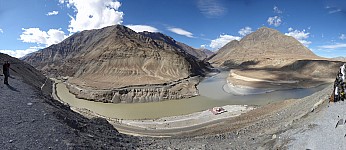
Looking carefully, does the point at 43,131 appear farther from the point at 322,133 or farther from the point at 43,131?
the point at 322,133

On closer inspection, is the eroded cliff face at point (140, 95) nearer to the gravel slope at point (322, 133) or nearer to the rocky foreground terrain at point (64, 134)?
the rocky foreground terrain at point (64, 134)

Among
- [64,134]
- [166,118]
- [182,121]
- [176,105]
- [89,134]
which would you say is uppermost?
[64,134]

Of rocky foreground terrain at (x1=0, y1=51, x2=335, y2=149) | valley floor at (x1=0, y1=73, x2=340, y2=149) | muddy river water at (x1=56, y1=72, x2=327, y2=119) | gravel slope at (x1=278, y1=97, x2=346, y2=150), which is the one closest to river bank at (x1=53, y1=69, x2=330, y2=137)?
muddy river water at (x1=56, y1=72, x2=327, y2=119)

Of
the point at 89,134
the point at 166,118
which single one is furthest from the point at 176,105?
the point at 89,134

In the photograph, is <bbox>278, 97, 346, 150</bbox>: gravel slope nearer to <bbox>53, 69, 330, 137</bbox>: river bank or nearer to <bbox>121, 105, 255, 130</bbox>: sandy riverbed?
<bbox>53, 69, 330, 137</bbox>: river bank

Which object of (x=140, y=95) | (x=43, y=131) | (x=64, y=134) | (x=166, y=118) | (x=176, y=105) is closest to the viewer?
(x=43, y=131)

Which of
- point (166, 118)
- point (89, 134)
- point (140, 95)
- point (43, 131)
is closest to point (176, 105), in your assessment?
point (140, 95)

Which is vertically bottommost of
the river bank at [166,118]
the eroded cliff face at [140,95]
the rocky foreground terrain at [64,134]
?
the river bank at [166,118]

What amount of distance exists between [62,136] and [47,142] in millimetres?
702

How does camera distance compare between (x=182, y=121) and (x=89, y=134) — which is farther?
(x=182, y=121)

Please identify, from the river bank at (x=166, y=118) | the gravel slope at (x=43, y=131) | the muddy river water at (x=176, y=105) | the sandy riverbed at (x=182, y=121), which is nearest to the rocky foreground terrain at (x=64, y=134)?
the gravel slope at (x=43, y=131)

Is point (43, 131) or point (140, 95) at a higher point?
point (43, 131)

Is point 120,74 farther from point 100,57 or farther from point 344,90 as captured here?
point 344,90

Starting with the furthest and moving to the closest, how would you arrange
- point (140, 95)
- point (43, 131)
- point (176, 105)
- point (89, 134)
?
point (140, 95), point (176, 105), point (89, 134), point (43, 131)
